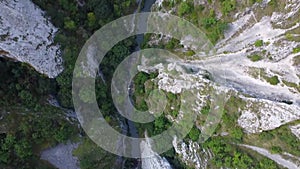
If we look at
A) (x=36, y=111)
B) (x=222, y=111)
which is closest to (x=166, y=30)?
(x=222, y=111)

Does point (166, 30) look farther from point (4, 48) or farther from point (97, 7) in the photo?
point (4, 48)

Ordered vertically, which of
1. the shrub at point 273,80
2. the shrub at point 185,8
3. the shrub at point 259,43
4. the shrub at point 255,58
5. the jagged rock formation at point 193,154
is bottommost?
the jagged rock formation at point 193,154

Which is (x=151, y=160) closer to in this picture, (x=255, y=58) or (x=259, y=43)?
(x=255, y=58)

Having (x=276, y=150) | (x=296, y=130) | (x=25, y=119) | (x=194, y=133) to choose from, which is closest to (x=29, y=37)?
(x=25, y=119)

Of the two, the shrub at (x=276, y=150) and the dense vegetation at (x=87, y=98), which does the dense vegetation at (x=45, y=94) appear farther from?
the shrub at (x=276, y=150)

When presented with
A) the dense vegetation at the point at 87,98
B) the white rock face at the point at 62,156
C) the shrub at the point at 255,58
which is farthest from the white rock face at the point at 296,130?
the white rock face at the point at 62,156

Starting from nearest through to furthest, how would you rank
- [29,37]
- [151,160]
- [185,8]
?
[29,37] → [185,8] → [151,160]

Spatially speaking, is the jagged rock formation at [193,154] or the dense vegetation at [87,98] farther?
the jagged rock formation at [193,154]

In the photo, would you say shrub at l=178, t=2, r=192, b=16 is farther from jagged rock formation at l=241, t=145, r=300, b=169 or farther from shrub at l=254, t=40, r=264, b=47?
jagged rock formation at l=241, t=145, r=300, b=169
